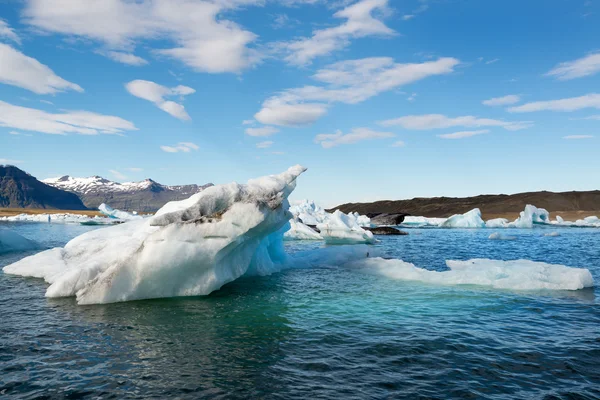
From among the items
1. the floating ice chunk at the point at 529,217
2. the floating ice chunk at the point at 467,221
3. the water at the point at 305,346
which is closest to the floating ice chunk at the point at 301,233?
the water at the point at 305,346

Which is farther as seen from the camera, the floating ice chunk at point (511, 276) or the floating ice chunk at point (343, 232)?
the floating ice chunk at point (343, 232)

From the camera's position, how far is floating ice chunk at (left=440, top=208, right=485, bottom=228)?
8036 centimetres

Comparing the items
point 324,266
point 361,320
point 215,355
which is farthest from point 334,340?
point 324,266

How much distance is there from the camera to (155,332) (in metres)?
9.59

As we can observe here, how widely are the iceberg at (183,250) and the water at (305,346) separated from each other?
28.5 inches

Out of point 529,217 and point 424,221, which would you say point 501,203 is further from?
point 529,217

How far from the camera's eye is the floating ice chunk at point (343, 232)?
4303 centimetres

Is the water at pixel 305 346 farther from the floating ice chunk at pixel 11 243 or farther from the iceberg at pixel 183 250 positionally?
the floating ice chunk at pixel 11 243

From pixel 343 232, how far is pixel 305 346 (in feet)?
118

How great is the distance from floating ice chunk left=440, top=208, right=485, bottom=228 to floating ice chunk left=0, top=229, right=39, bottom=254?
7275 cm

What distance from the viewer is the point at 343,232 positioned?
4447cm

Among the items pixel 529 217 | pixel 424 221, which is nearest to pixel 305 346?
pixel 529 217

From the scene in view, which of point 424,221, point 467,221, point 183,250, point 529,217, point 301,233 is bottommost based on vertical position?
point 301,233

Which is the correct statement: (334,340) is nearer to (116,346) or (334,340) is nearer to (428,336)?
(428,336)
